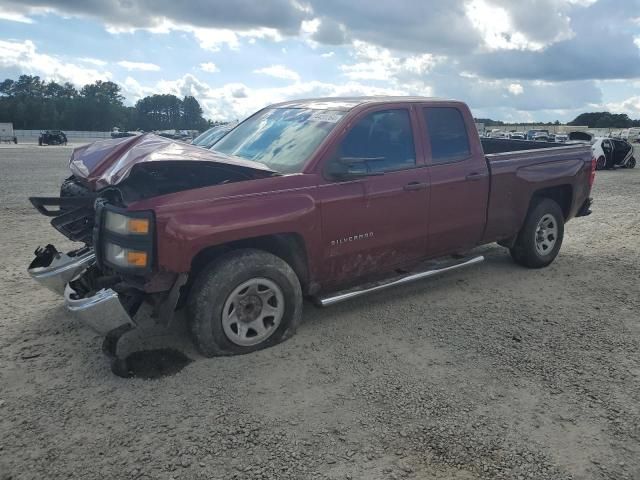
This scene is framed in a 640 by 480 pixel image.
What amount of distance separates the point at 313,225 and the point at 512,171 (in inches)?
106

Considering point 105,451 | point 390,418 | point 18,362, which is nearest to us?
point 105,451

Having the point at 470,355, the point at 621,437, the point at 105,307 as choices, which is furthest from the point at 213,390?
the point at 621,437

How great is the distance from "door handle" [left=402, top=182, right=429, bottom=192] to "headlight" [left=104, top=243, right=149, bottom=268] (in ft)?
7.75

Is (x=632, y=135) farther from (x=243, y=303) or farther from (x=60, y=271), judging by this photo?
(x=60, y=271)

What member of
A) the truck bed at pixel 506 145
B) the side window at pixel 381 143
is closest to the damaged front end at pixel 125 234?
the side window at pixel 381 143

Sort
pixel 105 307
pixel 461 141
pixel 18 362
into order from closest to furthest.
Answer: pixel 105 307 → pixel 18 362 → pixel 461 141

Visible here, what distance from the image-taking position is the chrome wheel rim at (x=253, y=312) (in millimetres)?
3930

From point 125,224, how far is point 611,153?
23170mm

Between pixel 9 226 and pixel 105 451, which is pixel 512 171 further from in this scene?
pixel 9 226

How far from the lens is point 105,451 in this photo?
9.60 ft

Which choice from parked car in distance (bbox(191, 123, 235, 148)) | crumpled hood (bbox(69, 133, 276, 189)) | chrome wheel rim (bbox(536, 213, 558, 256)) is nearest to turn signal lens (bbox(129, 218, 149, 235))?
crumpled hood (bbox(69, 133, 276, 189))

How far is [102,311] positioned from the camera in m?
A: 3.54

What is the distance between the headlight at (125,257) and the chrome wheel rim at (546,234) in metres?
4.61

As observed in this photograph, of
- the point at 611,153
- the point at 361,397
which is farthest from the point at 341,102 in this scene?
the point at 611,153
